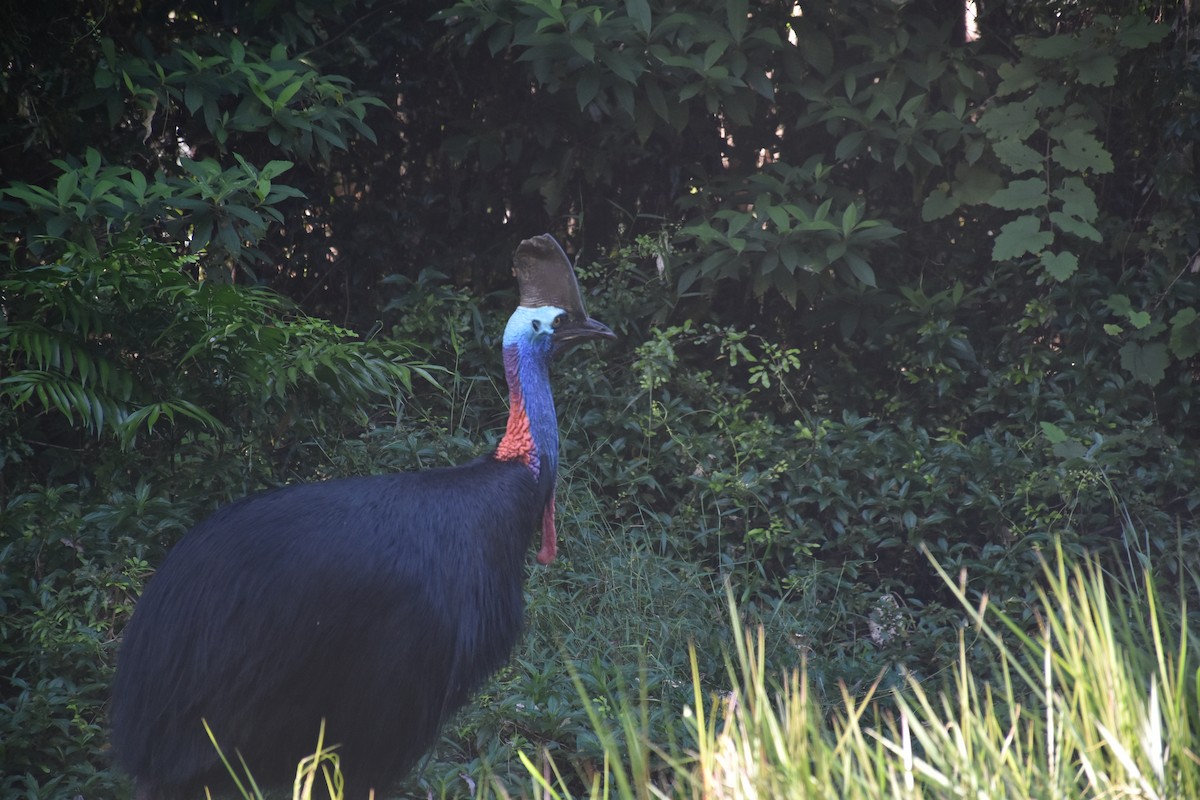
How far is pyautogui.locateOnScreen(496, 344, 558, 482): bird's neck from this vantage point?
10.2ft

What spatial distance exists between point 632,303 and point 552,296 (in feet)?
5.47

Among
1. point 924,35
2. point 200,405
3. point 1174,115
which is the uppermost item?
point 924,35

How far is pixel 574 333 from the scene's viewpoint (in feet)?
10.9

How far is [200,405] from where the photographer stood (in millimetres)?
3465

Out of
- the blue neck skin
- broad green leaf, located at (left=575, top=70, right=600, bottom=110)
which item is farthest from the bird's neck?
broad green leaf, located at (left=575, top=70, right=600, bottom=110)

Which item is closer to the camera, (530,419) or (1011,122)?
(530,419)

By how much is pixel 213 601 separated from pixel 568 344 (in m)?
1.13

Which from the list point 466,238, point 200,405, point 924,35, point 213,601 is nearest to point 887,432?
point 924,35

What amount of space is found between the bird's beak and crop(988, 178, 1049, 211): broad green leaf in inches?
80.0

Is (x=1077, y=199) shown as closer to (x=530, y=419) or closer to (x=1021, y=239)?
(x=1021, y=239)

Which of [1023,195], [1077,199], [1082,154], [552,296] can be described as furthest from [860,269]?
[552,296]

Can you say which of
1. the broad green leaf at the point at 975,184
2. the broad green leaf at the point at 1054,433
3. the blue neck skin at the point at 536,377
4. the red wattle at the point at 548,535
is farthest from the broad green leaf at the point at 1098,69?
the red wattle at the point at 548,535

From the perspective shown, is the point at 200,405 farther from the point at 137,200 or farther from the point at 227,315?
the point at 137,200

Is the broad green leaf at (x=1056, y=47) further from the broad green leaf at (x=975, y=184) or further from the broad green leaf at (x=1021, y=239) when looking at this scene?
the broad green leaf at (x=1021, y=239)
